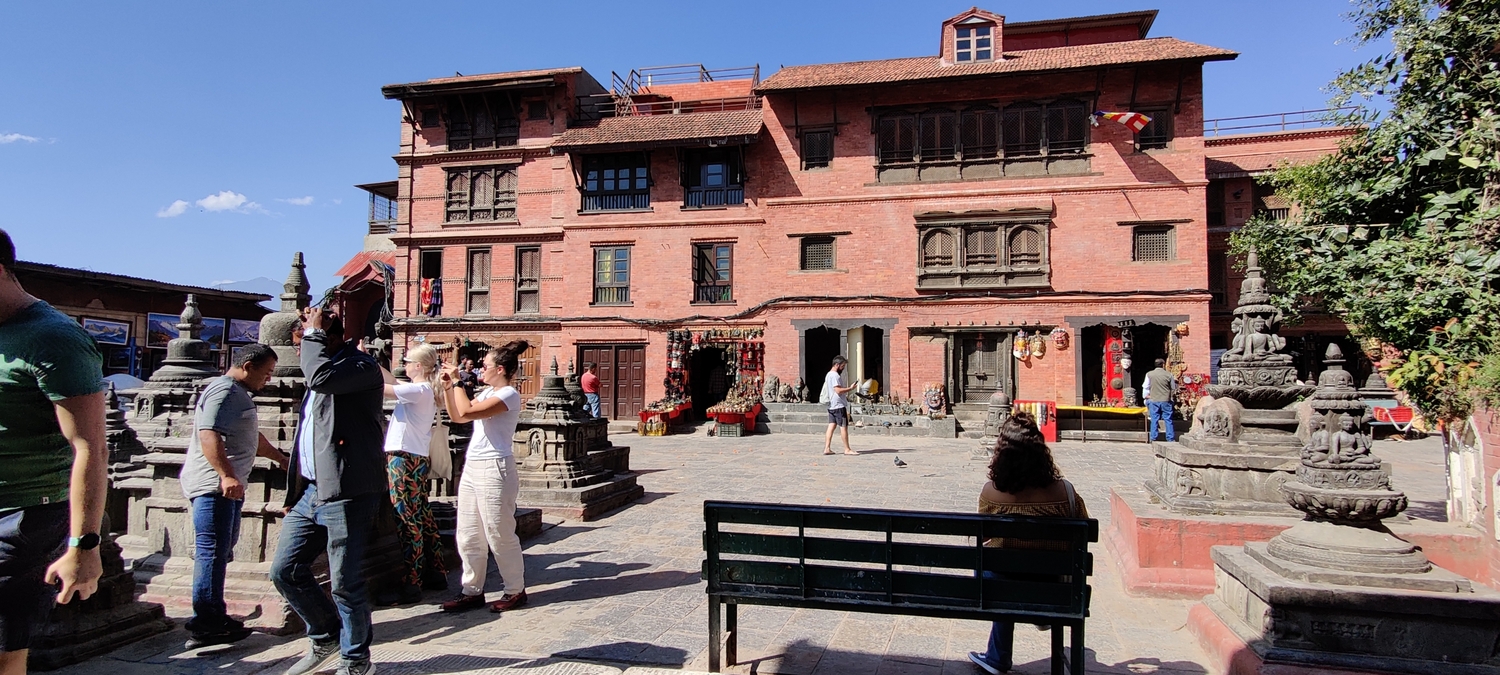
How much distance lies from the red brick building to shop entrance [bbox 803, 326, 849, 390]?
0.29ft

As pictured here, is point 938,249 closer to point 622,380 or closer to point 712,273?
point 712,273

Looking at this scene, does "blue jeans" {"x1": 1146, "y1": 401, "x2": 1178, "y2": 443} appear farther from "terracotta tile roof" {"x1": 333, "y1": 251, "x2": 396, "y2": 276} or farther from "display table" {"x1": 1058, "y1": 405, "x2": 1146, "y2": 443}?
"terracotta tile roof" {"x1": 333, "y1": 251, "x2": 396, "y2": 276}

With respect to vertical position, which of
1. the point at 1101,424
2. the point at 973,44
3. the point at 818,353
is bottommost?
the point at 1101,424

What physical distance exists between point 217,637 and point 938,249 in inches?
784

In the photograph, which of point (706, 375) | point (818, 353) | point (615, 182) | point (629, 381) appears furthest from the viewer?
point (706, 375)

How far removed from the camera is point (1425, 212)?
6266 millimetres

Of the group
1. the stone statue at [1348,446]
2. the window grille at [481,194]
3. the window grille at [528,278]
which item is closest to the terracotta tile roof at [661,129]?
the window grille at [481,194]

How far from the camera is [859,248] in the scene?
22281 millimetres

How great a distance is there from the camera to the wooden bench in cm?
361

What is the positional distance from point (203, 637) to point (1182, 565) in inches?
262

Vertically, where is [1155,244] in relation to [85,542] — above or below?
above

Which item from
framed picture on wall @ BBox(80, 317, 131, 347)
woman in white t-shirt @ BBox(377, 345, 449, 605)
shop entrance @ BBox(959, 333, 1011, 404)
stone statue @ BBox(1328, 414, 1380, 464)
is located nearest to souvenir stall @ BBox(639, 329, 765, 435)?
shop entrance @ BBox(959, 333, 1011, 404)

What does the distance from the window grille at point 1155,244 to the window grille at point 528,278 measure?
18631 mm

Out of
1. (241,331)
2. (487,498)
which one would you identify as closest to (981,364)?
(487,498)
